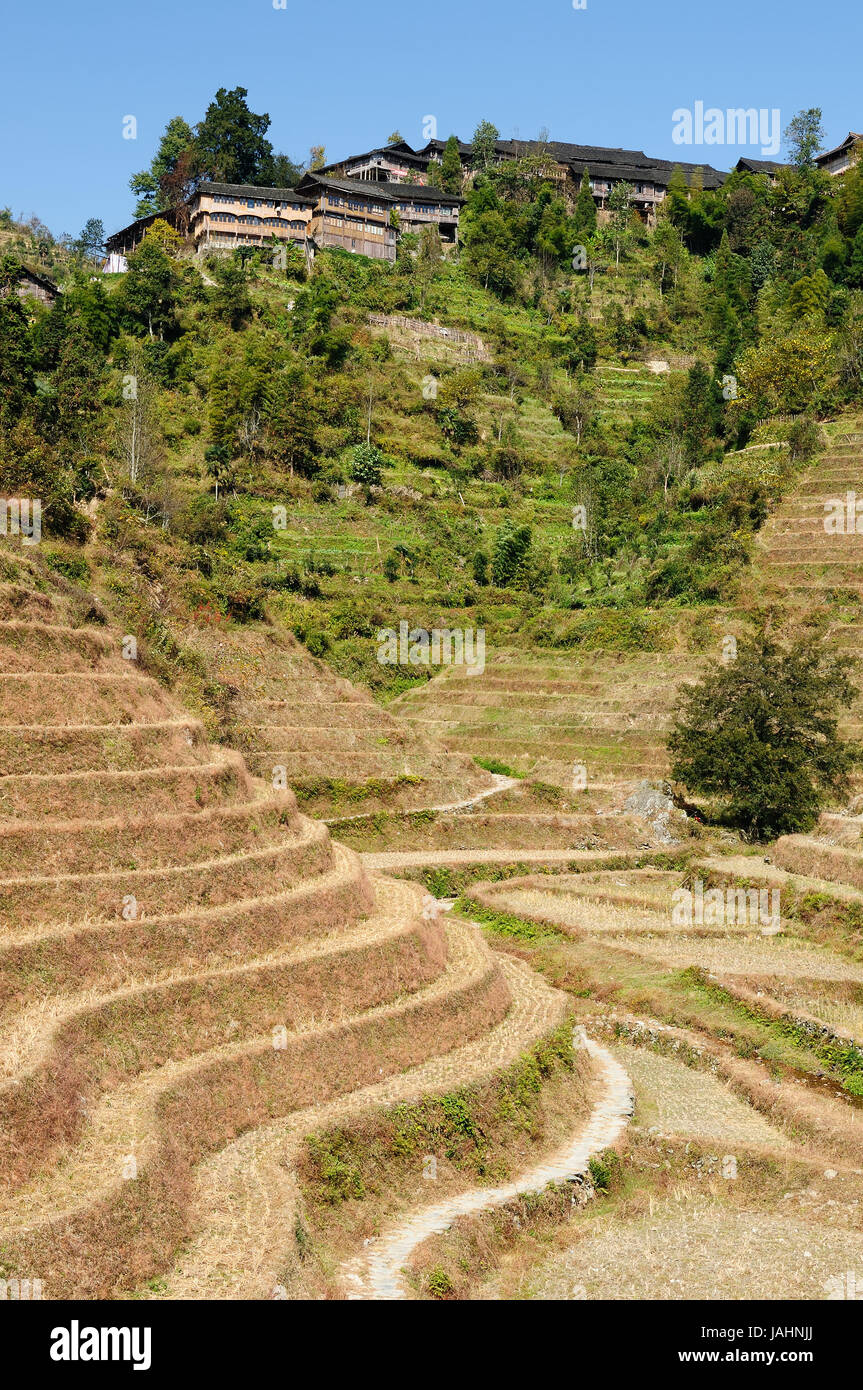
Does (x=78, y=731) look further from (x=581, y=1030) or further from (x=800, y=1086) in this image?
(x=800, y=1086)

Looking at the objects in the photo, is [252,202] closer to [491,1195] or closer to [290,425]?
[290,425]

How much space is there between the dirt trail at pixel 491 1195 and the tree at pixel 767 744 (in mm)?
19735

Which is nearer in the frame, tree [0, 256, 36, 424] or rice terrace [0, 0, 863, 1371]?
rice terrace [0, 0, 863, 1371]

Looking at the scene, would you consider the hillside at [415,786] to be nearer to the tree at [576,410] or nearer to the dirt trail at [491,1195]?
the dirt trail at [491,1195]

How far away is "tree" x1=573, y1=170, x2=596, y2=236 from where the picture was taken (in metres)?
115

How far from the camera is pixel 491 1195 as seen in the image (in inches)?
804

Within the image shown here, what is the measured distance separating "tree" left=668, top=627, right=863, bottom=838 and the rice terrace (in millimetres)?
193

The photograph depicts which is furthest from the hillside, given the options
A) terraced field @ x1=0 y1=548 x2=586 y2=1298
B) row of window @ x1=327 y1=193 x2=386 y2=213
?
row of window @ x1=327 y1=193 x2=386 y2=213

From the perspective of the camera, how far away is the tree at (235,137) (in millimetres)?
111812

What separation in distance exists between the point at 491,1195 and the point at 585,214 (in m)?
108

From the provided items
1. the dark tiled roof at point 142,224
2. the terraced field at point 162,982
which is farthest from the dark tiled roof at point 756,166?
the terraced field at point 162,982

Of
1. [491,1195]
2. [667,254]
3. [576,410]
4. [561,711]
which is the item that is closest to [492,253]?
[667,254]

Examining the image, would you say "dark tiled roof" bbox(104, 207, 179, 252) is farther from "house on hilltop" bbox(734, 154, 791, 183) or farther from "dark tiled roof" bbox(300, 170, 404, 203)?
"house on hilltop" bbox(734, 154, 791, 183)
